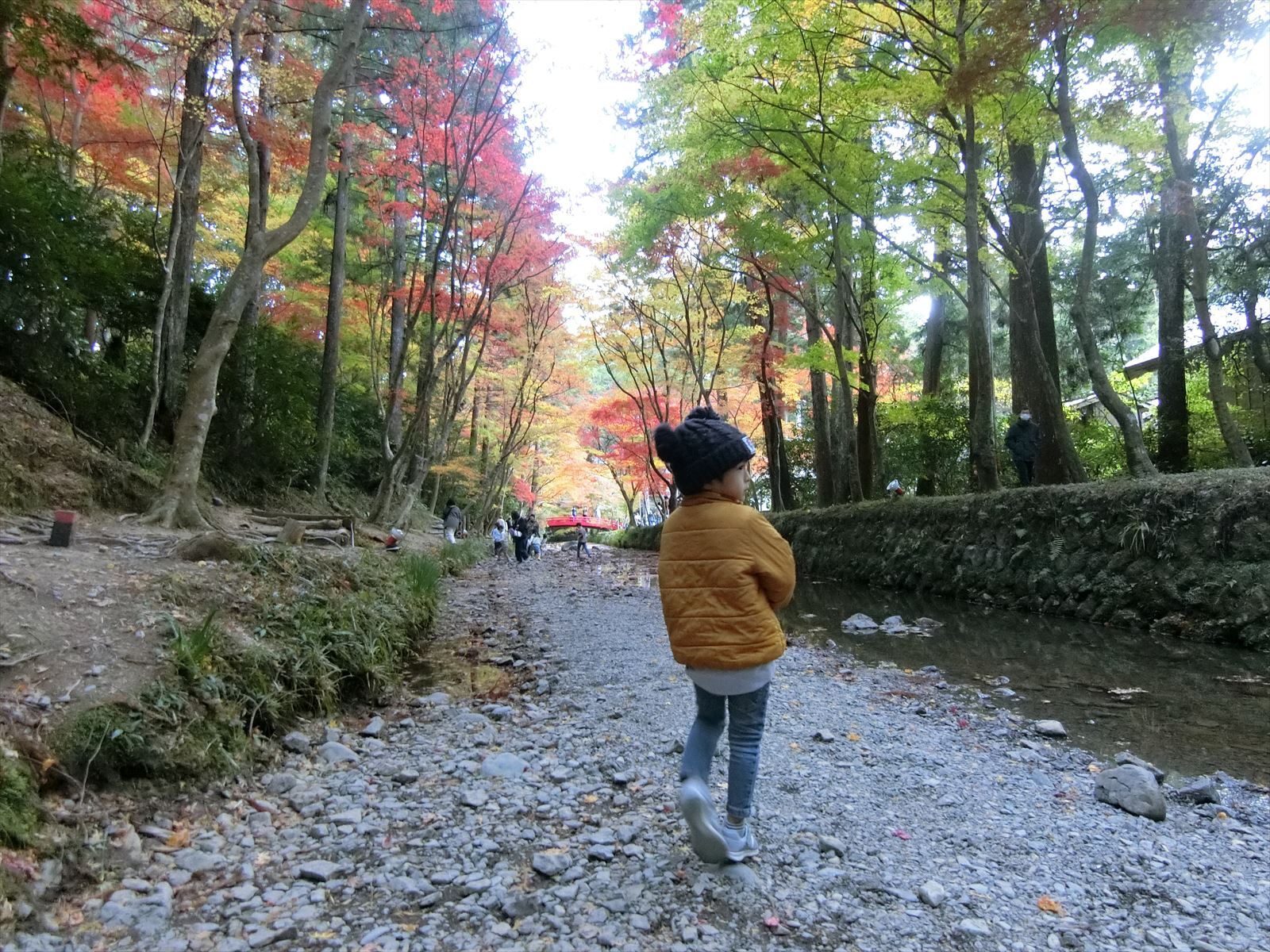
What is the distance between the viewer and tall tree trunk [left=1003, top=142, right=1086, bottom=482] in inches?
382

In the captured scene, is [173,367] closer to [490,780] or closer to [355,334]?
[355,334]

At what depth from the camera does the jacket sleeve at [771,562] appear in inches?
94.4

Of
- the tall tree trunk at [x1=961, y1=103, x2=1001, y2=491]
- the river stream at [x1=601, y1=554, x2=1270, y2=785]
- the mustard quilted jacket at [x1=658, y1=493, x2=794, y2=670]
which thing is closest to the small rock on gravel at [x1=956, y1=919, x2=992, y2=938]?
the mustard quilted jacket at [x1=658, y1=493, x2=794, y2=670]

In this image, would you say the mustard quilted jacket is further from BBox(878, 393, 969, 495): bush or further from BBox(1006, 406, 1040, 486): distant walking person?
BBox(878, 393, 969, 495): bush

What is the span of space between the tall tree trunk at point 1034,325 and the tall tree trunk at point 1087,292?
1.01 metres

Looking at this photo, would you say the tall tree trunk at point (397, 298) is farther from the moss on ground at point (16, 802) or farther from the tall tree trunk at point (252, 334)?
the moss on ground at point (16, 802)

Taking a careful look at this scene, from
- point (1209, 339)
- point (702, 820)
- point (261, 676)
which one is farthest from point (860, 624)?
point (1209, 339)

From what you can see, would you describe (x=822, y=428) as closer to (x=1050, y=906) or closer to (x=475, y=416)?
(x=475, y=416)

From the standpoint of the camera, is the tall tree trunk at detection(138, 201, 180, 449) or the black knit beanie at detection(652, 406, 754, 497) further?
the tall tree trunk at detection(138, 201, 180, 449)

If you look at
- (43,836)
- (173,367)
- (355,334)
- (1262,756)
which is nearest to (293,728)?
(43,836)

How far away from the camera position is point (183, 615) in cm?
370

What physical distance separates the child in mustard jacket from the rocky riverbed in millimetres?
275

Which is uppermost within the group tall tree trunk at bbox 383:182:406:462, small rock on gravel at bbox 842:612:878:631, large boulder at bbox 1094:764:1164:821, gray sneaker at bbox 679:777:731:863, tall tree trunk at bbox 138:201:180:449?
tall tree trunk at bbox 383:182:406:462

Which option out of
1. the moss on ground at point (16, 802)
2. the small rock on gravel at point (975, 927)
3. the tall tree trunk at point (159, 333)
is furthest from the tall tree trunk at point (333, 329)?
the small rock on gravel at point (975, 927)
